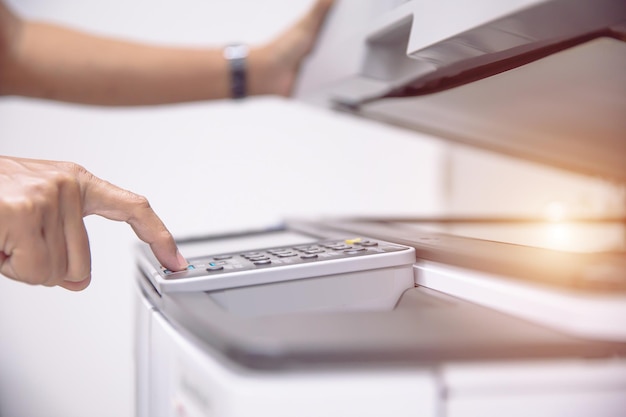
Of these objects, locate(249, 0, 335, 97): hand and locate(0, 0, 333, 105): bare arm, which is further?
locate(0, 0, 333, 105): bare arm

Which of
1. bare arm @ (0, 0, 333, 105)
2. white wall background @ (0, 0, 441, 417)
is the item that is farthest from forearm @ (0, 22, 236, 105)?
white wall background @ (0, 0, 441, 417)

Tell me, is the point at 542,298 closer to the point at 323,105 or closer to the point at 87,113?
the point at 323,105

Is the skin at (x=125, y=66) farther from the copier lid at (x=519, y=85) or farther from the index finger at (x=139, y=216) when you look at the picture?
the index finger at (x=139, y=216)

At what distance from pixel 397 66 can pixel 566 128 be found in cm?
26

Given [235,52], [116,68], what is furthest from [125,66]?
[235,52]

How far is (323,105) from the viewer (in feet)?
2.87

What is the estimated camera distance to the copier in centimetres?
28

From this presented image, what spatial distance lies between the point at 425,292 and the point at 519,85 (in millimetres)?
246

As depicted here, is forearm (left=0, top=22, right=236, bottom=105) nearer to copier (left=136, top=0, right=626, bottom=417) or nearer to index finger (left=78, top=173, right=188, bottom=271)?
copier (left=136, top=0, right=626, bottom=417)

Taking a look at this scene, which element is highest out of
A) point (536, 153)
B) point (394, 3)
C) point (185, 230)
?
point (394, 3)

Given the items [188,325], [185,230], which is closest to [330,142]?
[185,230]

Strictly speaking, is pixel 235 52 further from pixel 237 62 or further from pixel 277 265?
pixel 277 265

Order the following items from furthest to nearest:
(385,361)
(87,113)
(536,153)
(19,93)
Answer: (87,113) → (19,93) → (536,153) → (385,361)

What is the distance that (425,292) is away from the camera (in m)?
0.44
